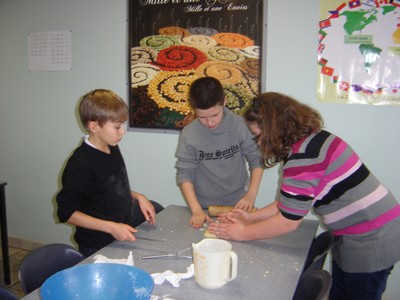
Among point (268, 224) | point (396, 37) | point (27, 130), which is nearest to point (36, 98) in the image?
point (27, 130)

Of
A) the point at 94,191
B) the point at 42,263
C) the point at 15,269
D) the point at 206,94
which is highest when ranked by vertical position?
the point at 206,94

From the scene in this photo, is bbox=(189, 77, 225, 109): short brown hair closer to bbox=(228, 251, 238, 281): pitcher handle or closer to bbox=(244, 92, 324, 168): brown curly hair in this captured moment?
bbox=(244, 92, 324, 168): brown curly hair

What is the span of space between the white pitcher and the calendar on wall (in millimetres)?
2170

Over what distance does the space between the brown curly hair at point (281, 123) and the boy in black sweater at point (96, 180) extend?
602 mm

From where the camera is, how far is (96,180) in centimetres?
148

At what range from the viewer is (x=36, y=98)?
2.93m

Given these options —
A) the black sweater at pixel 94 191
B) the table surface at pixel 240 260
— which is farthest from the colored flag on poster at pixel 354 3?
the black sweater at pixel 94 191

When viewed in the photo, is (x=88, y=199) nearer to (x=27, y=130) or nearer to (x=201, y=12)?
(x=201, y=12)

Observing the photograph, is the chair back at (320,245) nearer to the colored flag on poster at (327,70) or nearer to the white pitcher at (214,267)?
the white pitcher at (214,267)

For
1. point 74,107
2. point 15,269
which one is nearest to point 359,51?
point 74,107

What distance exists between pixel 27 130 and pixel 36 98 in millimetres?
278

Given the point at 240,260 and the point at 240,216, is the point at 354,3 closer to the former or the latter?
the point at 240,216

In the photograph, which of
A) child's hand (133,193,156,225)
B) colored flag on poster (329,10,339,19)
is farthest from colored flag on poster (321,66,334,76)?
child's hand (133,193,156,225)

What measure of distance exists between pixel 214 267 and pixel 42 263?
667 mm
